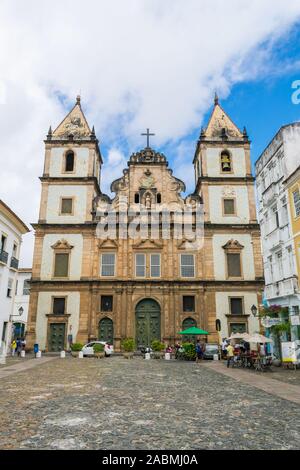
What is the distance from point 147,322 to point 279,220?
14.2 metres

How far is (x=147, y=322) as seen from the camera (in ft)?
101

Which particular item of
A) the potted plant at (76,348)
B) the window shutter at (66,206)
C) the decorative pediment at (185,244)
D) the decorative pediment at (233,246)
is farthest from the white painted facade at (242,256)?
the window shutter at (66,206)

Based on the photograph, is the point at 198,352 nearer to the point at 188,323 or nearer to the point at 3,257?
the point at 188,323

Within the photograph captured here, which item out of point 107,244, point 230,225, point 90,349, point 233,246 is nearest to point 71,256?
point 107,244

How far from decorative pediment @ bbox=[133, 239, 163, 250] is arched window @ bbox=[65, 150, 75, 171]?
10524 mm

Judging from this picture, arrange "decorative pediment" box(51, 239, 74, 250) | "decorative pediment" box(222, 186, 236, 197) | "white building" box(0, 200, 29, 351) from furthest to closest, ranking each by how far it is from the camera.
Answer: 1. "decorative pediment" box(222, 186, 236, 197)
2. "decorative pediment" box(51, 239, 74, 250)
3. "white building" box(0, 200, 29, 351)

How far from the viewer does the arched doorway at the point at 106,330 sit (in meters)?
30.2

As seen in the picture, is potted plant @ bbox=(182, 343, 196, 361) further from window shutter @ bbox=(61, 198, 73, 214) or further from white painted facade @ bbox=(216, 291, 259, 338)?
window shutter @ bbox=(61, 198, 73, 214)

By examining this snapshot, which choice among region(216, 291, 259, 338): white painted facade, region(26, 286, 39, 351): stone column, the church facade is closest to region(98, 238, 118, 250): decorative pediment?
the church facade

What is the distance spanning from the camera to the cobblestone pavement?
5666 millimetres

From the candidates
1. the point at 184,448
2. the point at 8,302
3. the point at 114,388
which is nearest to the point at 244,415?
the point at 184,448

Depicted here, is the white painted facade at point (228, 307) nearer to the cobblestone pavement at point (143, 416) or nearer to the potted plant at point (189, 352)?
the potted plant at point (189, 352)

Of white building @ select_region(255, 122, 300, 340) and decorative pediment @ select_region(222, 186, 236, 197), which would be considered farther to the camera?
decorative pediment @ select_region(222, 186, 236, 197)

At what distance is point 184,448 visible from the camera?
5.34m
